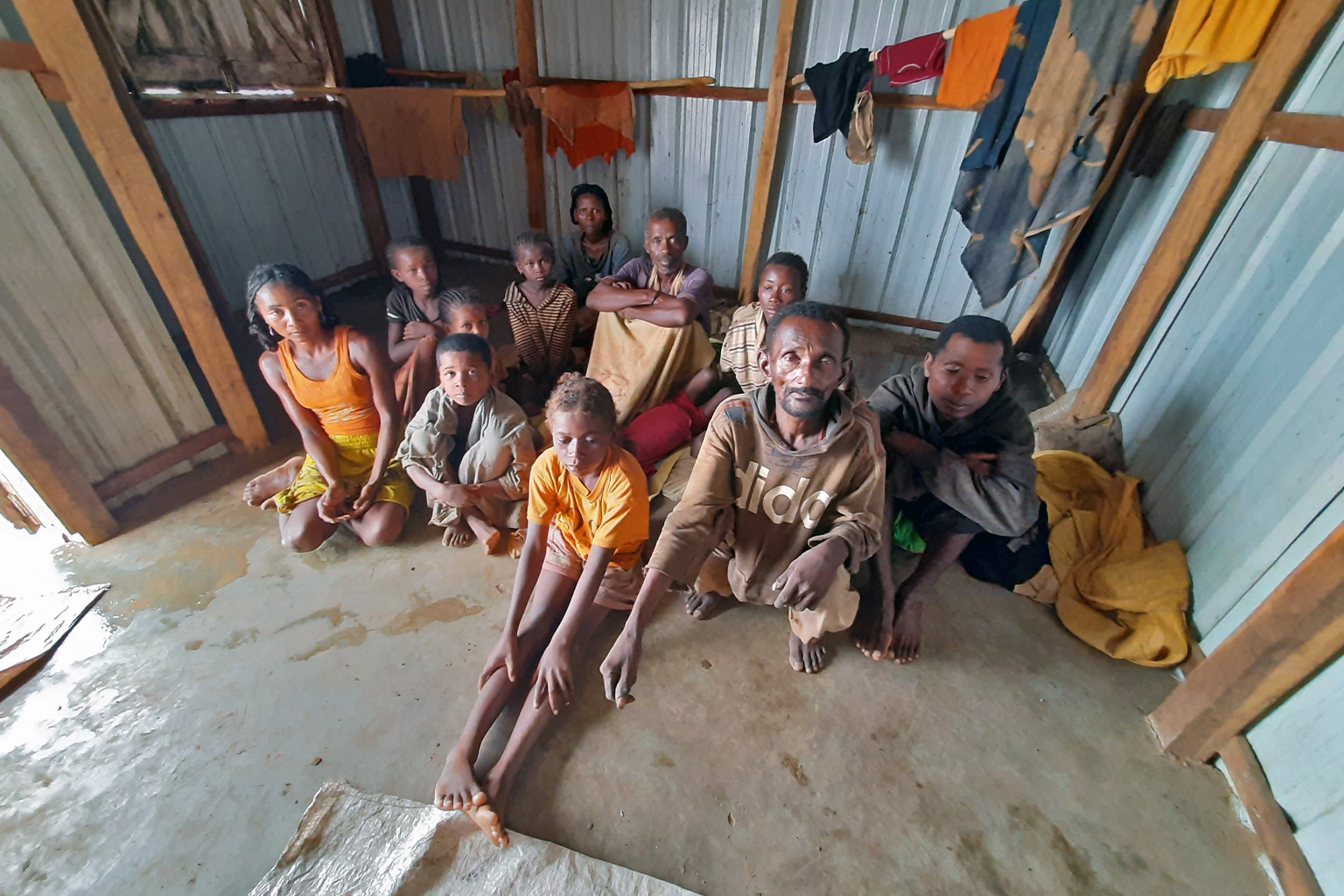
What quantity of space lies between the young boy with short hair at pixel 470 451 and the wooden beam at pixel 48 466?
4.06 ft

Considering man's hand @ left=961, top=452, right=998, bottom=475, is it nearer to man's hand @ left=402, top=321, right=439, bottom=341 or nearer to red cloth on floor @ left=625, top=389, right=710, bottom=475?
red cloth on floor @ left=625, top=389, right=710, bottom=475

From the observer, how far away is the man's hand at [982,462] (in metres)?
1.86

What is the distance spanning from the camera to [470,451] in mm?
2396

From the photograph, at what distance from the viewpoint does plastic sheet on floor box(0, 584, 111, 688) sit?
1.91 metres

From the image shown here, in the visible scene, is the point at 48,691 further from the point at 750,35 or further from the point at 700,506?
the point at 750,35

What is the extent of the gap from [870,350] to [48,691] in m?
4.42

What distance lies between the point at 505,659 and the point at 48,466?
2.03m

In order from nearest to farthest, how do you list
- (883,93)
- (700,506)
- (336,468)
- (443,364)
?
1. (700,506)
2. (443,364)
3. (336,468)
4. (883,93)

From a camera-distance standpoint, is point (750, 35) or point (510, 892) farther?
point (750, 35)

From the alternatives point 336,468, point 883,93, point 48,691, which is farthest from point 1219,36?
point 48,691

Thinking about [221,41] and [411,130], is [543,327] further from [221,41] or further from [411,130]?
[221,41]

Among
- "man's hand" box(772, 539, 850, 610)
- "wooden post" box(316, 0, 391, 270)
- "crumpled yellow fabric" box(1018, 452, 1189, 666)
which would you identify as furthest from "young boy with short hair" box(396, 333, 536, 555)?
"wooden post" box(316, 0, 391, 270)

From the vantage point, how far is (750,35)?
378cm

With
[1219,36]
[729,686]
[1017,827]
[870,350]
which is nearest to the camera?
[1017,827]
